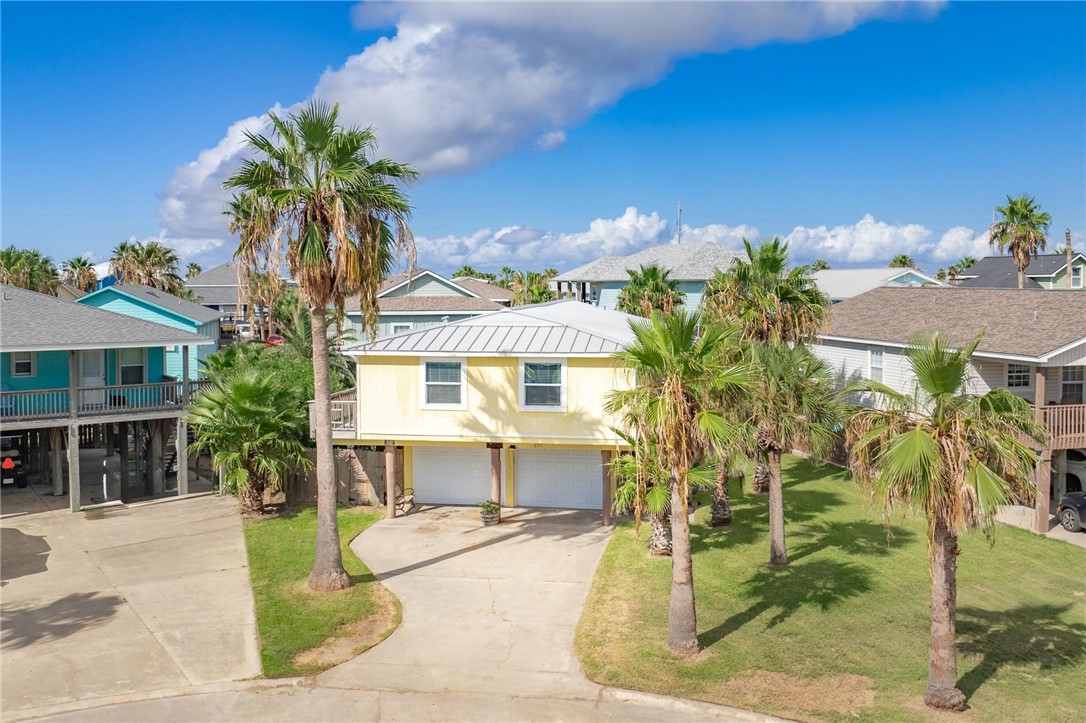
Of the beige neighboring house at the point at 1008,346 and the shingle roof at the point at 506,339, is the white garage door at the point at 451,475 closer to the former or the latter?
the shingle roof at the point at 506,339

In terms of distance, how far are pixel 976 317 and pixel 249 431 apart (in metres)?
23.0

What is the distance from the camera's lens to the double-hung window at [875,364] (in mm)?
28750

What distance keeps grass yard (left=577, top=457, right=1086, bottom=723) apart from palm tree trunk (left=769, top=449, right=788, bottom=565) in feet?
1.65

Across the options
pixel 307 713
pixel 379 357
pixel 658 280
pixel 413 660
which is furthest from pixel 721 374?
pixel 658 280

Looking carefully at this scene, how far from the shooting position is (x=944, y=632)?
39.4ft

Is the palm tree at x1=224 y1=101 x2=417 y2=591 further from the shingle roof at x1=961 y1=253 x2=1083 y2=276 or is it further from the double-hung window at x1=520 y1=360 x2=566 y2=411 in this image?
the shingle roof at x1=961 y1=253 x2=1083 y2=276

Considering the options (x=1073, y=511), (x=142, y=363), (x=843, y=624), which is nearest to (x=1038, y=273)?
(x=1073, y=511)

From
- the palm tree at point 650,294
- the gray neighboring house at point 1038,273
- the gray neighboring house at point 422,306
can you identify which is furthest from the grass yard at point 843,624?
the gray neighboring house at point 1038,273

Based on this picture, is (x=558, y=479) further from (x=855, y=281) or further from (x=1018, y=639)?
(x=855, y=281)

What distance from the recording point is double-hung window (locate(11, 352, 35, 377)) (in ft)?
84.8

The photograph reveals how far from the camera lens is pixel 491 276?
10919 cm

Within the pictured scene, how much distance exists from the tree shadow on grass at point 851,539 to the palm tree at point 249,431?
13.9 metres

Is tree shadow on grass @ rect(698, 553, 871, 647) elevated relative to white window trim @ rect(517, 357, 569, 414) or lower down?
lower down

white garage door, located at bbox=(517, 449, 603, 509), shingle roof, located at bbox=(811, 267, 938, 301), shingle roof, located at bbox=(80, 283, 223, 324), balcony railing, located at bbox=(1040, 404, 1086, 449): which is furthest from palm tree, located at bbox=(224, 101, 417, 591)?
shingle roof, located at bbox=(811, 267, 938, 301)
